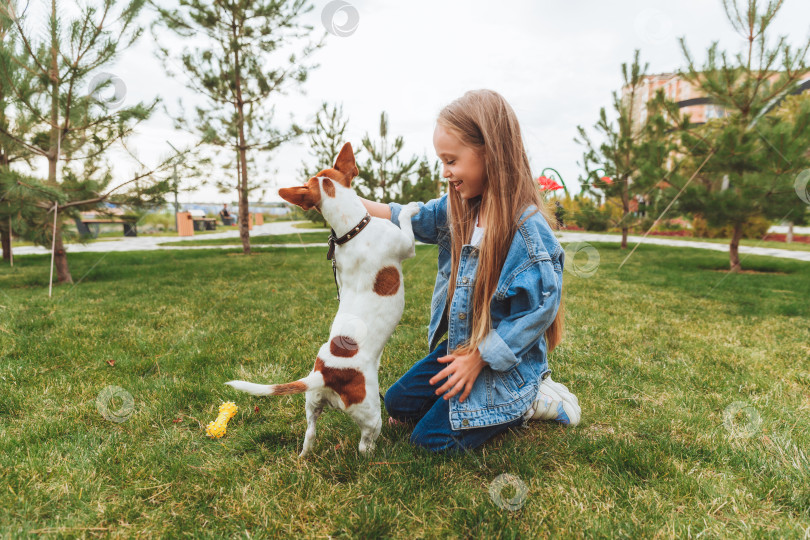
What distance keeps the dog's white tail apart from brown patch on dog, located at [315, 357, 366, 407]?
3 cm

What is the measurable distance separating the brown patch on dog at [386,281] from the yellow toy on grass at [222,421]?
103 centimetres

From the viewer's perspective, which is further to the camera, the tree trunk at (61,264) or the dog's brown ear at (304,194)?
the tree trunk at (61,264)

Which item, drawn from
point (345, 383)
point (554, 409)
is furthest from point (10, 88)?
point (554, 409)

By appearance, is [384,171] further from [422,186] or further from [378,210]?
[378,210]

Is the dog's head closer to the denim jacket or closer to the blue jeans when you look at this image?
the denim jacket

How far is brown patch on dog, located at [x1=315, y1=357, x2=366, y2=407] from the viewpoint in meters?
1.52

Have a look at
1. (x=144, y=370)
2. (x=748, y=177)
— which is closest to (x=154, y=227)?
(x=144, y=370)

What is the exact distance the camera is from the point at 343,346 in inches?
60.4

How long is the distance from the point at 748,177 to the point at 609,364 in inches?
217

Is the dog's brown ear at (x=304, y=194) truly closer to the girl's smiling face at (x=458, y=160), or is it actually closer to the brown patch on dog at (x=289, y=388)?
Result: the girl's smiling face at (x=458, y=160)

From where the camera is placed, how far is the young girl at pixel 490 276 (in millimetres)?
1605

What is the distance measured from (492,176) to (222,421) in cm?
163

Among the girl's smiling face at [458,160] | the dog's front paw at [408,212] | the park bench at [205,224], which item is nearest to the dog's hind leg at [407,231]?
the dog's front paw at [408,212]

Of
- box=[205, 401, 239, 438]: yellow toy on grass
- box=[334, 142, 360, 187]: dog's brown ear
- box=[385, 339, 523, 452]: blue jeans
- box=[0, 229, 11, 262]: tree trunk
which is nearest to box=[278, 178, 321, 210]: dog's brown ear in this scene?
box=[334, 142, 360, 187]: dog's brown ear
